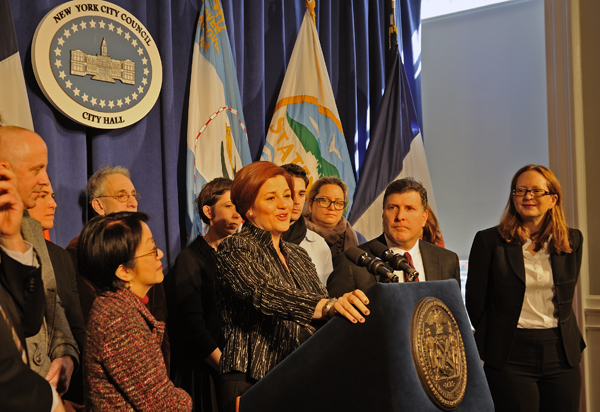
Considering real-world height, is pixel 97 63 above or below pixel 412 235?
above

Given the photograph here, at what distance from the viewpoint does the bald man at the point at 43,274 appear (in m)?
1.20

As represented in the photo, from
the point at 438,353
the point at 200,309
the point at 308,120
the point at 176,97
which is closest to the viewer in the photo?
the point at 438,353

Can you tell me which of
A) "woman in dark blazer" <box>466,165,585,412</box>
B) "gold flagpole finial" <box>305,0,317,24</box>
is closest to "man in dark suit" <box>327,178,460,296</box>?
"woman in dark blazer" <box>466,165,585,412</box>

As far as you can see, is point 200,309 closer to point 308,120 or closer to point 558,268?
point 558,268

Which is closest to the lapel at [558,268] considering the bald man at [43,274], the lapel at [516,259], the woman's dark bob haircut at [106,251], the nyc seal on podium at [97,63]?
the lapel at [516,259]

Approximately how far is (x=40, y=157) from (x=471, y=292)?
219cm

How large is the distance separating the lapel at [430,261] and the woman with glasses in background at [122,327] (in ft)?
4.05

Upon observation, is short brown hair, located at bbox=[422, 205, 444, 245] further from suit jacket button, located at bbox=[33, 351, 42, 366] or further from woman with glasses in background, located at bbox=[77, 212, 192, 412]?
suit jacket button, located at bbox=[33, 351, 42, 366]

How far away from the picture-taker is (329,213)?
312 cm

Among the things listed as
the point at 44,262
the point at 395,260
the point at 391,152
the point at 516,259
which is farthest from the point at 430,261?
the point at 391,152

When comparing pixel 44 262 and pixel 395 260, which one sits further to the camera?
pixel 44 262

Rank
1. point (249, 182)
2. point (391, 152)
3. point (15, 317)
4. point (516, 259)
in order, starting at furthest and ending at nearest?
point (391, 152)
point (516, 259)
point (249, 182)
point (15, 317)

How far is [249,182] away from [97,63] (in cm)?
147

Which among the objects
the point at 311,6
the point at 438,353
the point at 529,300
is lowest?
the point at 529,300
